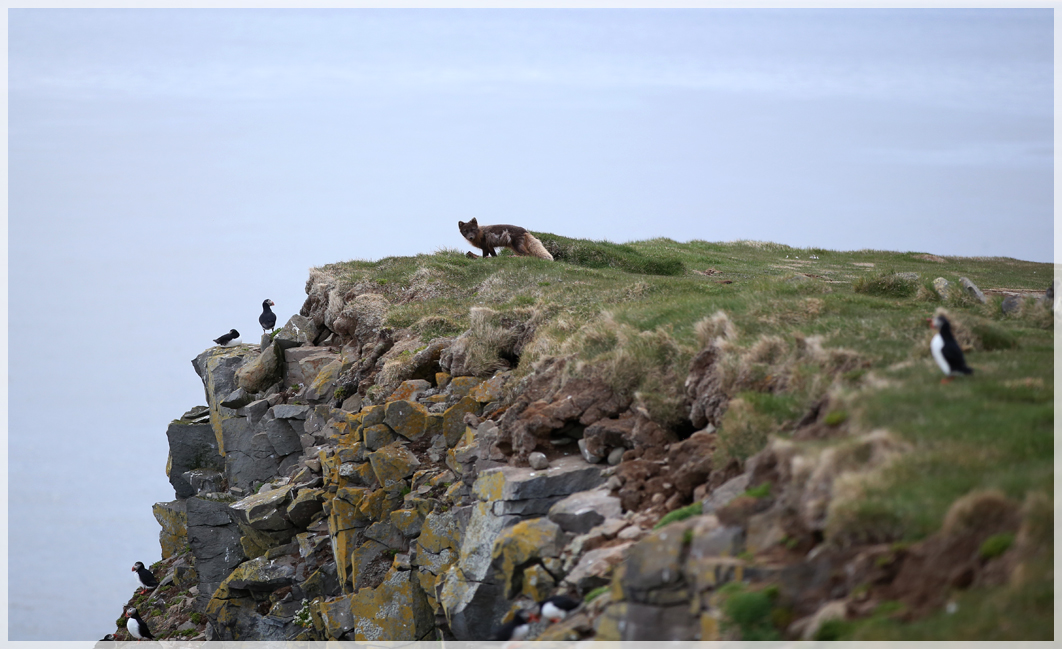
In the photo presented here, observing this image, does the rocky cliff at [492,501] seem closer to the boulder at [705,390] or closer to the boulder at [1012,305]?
the boulder at [705,390]

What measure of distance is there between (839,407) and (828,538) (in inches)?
99.8

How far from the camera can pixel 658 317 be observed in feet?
57.0

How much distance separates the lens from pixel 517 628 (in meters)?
11.1

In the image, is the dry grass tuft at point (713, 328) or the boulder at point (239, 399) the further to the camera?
the boulder at point (239, 399)

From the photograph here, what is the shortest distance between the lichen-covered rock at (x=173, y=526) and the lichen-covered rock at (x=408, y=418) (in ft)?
39.7

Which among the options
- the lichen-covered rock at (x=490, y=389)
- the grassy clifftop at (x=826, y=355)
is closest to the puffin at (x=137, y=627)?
the grassy clifftop at (x=826, y=355)

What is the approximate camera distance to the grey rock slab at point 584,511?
40.0 feet

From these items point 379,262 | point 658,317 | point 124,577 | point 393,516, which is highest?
point 379,262

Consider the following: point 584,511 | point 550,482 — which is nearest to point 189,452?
point 550,482

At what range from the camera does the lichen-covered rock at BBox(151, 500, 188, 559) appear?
27234mm

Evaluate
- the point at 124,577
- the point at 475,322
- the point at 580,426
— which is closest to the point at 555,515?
the point at 580,426

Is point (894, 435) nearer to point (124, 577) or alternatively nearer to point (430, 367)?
point (430, 367)

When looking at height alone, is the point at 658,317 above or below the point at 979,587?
above

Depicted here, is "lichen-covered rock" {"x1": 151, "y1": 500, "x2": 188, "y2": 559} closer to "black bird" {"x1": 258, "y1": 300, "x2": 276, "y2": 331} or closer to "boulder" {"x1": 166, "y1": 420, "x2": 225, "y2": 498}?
"boulder" {"x1": 166, "y1": 420, "x2": 225, "y2": 498}
